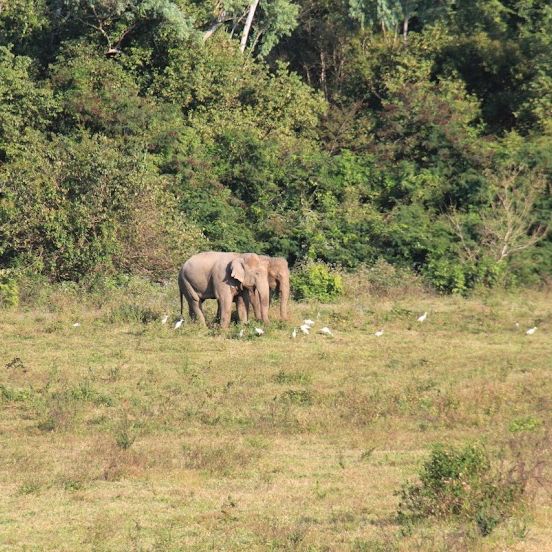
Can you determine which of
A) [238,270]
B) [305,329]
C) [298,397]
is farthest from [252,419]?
[238,270]

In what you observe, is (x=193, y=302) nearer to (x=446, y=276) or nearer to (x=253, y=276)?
(x=253, y=276)

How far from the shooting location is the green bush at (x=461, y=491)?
1038 cm

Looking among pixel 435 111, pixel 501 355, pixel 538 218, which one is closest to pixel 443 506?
pixel 501 355

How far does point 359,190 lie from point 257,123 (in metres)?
3.25

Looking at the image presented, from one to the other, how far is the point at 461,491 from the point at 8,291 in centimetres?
1377

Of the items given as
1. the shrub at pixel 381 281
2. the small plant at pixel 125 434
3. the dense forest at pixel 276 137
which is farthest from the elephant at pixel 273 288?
the small plant at pixel 125 434

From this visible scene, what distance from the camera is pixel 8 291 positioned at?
2289 centimetres

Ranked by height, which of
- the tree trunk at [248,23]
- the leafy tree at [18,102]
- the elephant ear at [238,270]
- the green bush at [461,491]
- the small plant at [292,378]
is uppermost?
the tree trunk at [248,23]

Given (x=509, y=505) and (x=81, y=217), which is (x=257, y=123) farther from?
(x=509, y=505)

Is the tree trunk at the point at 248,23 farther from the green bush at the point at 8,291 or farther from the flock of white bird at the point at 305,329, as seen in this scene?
the flock of white bird at the point at 305,329

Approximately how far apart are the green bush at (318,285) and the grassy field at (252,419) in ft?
2.42

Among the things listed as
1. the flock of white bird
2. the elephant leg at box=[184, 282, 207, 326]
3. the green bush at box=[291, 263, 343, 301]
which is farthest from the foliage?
the flock of white bird

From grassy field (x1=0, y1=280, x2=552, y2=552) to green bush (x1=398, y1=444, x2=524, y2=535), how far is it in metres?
0.12

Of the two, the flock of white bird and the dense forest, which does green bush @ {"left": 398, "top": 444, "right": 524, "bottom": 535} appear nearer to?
the flock of white bird
